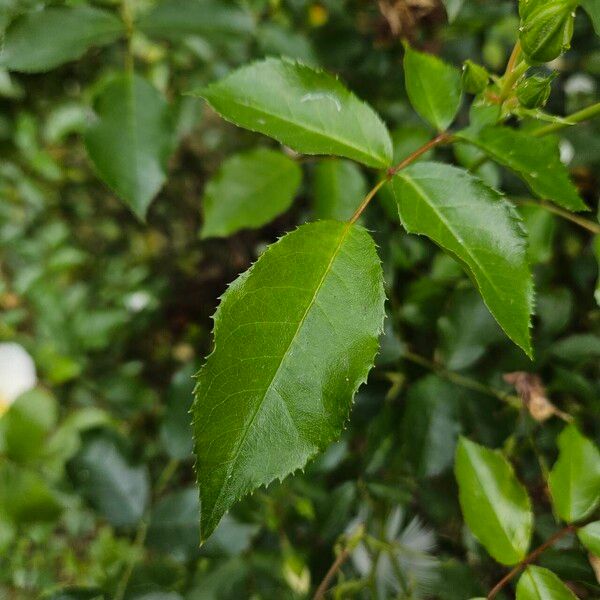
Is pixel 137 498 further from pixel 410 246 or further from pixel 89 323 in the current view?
pixel 410 246

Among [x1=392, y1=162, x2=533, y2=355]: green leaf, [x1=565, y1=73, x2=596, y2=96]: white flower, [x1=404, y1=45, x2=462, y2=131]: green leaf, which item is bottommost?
[x1=565, y1=73, x2=596, y2=96]: white flower

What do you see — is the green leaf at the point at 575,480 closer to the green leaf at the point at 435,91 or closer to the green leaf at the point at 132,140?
the green leaf at the point at 435,91

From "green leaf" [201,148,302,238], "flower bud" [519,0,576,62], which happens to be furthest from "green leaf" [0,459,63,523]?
"flower bud" [519,0,576,62]

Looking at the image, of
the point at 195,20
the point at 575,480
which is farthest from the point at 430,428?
the point at 195,20

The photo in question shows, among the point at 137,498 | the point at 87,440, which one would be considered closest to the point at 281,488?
the point at 137,498

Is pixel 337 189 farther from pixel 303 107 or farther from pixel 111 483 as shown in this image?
pixel 111 483

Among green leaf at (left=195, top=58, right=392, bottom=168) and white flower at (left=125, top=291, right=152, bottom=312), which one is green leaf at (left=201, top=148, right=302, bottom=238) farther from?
white flower at (left=125, top=291, right=152, bottom=312)

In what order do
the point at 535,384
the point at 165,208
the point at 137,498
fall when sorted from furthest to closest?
the point at 165,208 → the point at 137,498 → the point at 535,384
